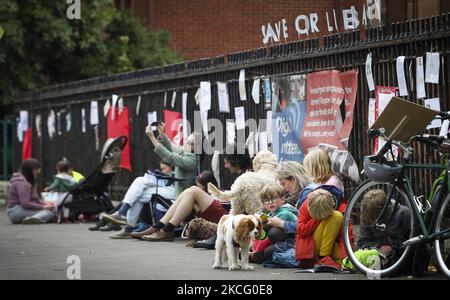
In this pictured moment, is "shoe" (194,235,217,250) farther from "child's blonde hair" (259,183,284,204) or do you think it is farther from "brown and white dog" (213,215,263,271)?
"brown and white dog" (213,215,263,271)

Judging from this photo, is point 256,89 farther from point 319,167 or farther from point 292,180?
point 319,167

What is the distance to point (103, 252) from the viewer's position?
12.5 metres

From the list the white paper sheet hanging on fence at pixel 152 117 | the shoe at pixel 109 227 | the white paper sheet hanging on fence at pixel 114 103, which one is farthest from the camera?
the white paper sheet hanging on fence at pixel 114 103

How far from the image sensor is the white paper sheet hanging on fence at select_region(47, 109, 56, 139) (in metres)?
24.3

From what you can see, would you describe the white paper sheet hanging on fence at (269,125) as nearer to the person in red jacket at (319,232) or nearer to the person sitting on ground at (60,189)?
the person in red jacket at (319,232)

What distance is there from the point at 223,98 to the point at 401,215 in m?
6.60

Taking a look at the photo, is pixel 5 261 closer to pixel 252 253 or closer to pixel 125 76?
pixel 252 253

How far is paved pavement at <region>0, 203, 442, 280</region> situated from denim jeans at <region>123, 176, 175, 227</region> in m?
0.45

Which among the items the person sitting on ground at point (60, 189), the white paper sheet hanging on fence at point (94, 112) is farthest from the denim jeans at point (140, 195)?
the white paper sheet hanging on fence at point (94, 112)

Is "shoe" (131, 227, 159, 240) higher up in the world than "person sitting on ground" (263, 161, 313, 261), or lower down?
lower down

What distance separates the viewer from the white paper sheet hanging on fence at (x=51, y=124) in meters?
24.3

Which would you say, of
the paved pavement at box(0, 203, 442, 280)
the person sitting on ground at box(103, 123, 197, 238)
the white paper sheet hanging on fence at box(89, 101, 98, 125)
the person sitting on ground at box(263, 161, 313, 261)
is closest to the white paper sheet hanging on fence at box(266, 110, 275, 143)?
the person sitting on ground at box(103, 123, 197, 238)

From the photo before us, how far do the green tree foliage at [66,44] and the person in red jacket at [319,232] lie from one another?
14.8 metres
